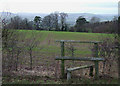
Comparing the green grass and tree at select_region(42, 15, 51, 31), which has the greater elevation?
tree at select_region(42, 15, 51, 31)

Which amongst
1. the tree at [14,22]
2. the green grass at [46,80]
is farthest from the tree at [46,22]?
the green grass at [46,80]

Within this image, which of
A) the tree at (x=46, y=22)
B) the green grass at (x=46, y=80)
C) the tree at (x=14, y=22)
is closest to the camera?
the green grass at (x=46, y=80)

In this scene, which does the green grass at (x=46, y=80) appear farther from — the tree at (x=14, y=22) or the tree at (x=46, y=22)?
the tree at (x=46, y=22)

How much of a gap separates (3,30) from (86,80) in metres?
4.42

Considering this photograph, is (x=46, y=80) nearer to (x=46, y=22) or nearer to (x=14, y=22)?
(x=14, y=22)

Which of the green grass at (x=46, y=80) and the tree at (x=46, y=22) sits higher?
the tree at (x=46, y=22)

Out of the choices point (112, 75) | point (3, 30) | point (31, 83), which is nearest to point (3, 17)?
point (3, 30)

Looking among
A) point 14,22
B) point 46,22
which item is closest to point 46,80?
point 14,22

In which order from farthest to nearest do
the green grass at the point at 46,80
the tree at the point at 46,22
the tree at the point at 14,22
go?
the tree at the point at 46,22 < the tree at the point at 14,22 < the green grass at the point at 46,80

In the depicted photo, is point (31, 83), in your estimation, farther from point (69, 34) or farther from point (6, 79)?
point (69, 34)

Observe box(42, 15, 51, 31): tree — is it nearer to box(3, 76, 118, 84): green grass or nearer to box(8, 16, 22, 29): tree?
box(8, 16, 22, 29): tree

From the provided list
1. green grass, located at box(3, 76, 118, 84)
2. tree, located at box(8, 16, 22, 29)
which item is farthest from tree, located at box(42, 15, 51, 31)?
green grass, located at box(3, 76, 118, 84)

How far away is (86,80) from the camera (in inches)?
224

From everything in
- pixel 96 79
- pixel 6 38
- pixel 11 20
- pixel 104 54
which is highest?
pixel 11 20
